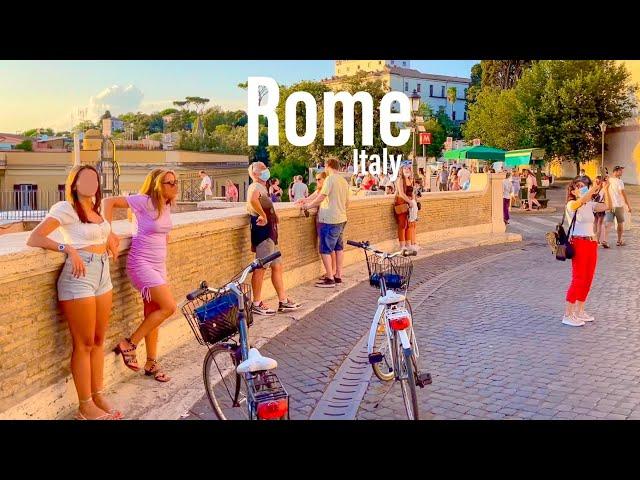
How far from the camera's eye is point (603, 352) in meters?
7.39

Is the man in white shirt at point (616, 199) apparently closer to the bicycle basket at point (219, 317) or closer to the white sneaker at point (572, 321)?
the white sneaker at point (572, 321)

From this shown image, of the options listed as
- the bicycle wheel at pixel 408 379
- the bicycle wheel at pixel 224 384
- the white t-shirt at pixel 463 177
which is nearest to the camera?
the bicycle wheel at pixel 224 384

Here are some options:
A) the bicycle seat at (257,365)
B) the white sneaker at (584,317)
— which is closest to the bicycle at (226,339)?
the bicycle seat at (257,365)

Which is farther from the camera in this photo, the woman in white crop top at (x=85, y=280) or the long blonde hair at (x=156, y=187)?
the long blonde hair at (x=156, y=187)

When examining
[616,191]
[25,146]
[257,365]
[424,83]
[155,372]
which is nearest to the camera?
[257,365]

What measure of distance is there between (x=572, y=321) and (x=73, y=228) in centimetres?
567

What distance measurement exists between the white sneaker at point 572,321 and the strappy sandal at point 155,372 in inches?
181

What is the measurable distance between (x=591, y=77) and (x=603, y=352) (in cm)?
4366

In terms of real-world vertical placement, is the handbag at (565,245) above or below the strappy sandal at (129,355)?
above

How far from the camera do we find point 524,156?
34562mm

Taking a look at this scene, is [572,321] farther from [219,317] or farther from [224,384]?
[219,317]

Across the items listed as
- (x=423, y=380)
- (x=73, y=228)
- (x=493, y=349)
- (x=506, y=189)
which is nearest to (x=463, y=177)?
(x=506, y=189)

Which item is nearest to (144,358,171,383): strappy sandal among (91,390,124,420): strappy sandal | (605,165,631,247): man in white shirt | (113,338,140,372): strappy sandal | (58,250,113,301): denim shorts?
(113,338,140,372): strappy sandal

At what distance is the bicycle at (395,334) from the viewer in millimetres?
5250
